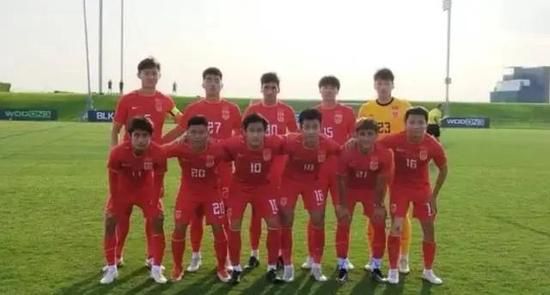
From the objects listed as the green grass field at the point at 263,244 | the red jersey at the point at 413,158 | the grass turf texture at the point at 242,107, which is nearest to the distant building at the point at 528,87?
the grass turf texture at the point at 242,107

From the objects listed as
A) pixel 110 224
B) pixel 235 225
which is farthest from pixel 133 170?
pixel 235 225

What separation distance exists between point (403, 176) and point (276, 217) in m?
1.42

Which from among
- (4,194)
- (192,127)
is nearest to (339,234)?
(192,127)

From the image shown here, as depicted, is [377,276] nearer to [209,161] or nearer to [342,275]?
[342,275]

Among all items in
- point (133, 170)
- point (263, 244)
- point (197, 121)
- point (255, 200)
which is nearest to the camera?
point (197, 121)

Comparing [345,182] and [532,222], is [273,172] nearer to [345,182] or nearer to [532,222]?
[345,182]

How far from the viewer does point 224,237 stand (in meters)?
7.20

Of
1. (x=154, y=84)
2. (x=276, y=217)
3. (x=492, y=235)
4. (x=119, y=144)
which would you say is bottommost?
(x=492, y=235)

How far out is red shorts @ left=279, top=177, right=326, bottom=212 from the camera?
7383mm

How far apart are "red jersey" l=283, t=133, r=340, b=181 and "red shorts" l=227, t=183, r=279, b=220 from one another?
37 cm

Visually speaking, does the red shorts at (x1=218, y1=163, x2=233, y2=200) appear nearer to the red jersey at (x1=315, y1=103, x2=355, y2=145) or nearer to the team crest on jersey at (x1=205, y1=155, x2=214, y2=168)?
the team crest on jersey at (x1=205, y1=155, x2=214, y2=168)

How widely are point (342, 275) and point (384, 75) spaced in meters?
2.25

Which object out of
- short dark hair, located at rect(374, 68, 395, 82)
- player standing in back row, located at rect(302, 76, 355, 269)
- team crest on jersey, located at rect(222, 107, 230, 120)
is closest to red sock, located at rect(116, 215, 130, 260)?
team crest on jersey, located at rect(222, 107, 230, 120)

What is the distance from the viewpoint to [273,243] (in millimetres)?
7230
